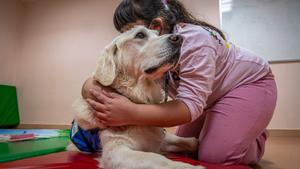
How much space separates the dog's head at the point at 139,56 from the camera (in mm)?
946

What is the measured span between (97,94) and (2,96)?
11.7 ft

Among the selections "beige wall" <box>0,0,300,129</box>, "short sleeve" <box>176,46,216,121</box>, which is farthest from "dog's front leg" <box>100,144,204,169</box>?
"beige wall" <box>0,0,300,129</box>

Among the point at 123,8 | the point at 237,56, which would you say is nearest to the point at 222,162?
the point at 237,56

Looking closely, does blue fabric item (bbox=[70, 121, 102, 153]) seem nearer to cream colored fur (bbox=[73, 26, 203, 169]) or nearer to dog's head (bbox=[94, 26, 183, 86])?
cream colored fur (bbox=[73, 26, 203, 169])

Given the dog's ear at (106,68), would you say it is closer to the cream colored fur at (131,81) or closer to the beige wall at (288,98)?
the cream colored fur at (131,81)

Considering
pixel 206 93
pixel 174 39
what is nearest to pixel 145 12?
pixel 174 39

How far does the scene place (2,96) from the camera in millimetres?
3906

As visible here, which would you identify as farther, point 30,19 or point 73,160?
point 30,19

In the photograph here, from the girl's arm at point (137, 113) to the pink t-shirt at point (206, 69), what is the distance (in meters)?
0.05

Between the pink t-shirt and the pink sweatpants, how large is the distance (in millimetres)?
49

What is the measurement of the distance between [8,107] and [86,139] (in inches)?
133

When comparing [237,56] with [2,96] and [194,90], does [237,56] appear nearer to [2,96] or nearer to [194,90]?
[194,90]

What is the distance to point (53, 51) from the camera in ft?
13.8

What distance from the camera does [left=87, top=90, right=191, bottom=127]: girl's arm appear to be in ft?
3.12
